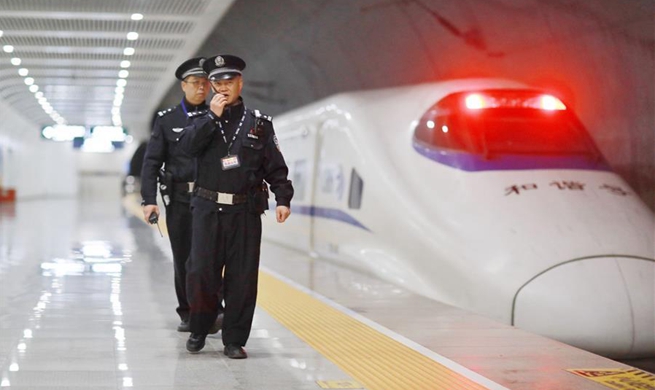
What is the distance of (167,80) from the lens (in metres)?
35.1

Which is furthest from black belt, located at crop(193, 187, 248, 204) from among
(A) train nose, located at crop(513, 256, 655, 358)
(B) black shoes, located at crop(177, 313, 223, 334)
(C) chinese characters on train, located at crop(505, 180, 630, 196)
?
(C) chinese characters on train, located at crop(505, 180, 630, 196)

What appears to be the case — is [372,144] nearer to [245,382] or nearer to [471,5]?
[471,5]

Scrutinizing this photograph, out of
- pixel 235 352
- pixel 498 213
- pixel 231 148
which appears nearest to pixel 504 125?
pixel 498 213

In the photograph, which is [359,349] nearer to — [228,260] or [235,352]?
[235,352]

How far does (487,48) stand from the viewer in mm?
13648

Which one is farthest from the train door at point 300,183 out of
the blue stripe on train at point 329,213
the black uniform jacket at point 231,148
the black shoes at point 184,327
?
the black uniform jacket at point 231,148

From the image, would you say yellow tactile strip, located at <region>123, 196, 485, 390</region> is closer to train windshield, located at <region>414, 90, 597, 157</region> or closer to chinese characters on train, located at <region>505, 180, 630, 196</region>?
chinese characters on train, located at <region>505, 180, 630, 196</region>

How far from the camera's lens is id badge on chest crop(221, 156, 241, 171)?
5.87 m

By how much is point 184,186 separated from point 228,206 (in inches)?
37.6

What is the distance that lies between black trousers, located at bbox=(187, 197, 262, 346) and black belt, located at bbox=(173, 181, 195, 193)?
72 cm

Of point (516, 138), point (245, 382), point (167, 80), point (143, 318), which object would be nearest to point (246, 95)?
point (167, 80)

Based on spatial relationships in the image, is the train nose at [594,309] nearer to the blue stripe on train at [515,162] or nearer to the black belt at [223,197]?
the blue stripe on train at [515,162]

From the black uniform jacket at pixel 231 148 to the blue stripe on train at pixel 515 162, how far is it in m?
3.64

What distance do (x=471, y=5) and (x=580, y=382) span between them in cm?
839
